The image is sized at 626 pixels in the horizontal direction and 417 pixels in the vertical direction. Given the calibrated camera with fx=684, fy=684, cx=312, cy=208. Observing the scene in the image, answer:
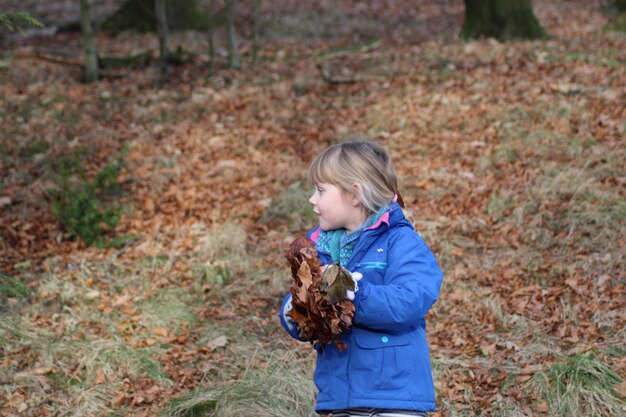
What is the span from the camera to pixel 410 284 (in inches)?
108

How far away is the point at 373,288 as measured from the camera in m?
2.71

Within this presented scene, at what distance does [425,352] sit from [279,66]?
9712 mm

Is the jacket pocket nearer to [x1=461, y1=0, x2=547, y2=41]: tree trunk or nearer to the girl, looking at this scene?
the girl

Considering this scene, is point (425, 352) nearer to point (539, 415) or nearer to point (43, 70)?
point (539, 415)

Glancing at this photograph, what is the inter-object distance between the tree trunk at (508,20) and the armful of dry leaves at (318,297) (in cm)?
1054

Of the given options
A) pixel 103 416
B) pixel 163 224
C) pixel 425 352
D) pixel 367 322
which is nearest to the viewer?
pixel 367 322

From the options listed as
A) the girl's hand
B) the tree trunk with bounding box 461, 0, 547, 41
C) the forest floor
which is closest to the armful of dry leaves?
the girl's hand

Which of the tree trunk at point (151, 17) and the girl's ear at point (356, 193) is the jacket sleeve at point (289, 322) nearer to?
the girl's ear at point (356, 193)

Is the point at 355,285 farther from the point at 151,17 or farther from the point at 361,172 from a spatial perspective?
the point at 151,17

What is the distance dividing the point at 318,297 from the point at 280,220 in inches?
191

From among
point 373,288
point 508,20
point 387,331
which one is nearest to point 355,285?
point 373,288

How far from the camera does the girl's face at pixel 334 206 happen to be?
297cm

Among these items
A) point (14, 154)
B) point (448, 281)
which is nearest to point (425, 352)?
point (448, 281)

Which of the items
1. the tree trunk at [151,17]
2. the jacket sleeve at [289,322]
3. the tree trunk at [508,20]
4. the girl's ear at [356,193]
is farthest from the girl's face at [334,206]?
the tree trunk at [151,17]
